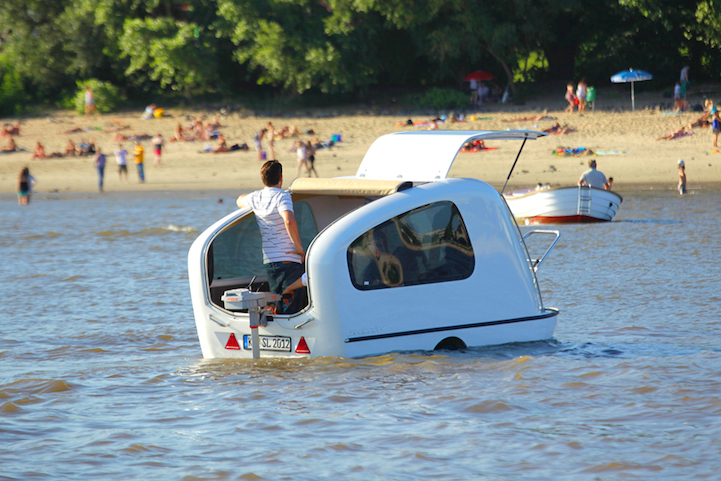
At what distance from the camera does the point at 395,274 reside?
21.7ft

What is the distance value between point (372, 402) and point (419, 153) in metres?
2.32

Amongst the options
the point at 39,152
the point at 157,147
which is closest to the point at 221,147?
the point at 157,147

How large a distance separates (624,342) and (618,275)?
4.33 metres

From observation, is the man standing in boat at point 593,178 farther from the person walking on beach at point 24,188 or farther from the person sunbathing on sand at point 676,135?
the person walking on beach at point 24,188

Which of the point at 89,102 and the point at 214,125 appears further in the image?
the point at 89,102

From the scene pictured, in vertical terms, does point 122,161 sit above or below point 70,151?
below

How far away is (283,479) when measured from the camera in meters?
5.05

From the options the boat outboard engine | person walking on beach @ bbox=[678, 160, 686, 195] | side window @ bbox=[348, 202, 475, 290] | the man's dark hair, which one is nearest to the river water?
the boat outboard engine

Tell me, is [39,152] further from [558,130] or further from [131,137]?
[558,130]

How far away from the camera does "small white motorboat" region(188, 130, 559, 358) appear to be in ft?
21.2

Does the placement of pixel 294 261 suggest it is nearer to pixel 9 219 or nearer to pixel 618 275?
pixel 618 275

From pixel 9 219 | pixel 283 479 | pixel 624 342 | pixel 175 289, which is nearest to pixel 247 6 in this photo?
pixel 9 219

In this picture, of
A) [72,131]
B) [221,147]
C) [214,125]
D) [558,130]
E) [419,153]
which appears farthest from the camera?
[72,131]

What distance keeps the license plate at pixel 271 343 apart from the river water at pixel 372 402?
176 millimetres
